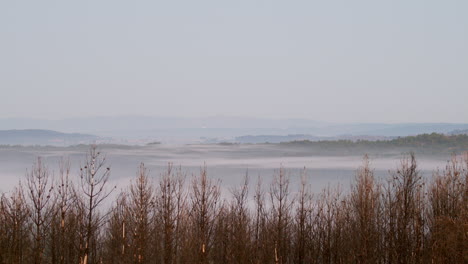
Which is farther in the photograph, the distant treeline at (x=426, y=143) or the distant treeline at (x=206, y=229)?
the distant treeline at (x=426, y=143)

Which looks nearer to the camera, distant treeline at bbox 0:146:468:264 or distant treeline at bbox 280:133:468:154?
distant treeline at bbox 0:146:468:264

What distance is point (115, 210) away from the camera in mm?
40219

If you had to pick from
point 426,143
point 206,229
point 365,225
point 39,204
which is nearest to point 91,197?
point 39,204

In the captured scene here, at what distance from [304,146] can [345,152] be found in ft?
42.8

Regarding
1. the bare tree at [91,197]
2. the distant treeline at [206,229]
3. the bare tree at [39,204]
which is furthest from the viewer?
the distant treeline at [206,229]

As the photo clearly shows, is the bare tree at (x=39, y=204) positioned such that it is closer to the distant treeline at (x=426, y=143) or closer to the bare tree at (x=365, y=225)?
the bare tree at (x=365, y=225)

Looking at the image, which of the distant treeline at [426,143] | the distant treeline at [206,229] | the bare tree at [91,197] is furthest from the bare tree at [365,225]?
the distant treeline at [426,143]

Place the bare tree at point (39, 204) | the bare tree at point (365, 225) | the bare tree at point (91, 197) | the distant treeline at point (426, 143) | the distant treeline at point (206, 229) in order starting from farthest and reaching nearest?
the distant treeline at point (426, 143) < the bare tree at point (365, 225) < the distant treeline at point (206, 229) < the bare tree at point (39, 204) < the bare tree at point (91, 197)

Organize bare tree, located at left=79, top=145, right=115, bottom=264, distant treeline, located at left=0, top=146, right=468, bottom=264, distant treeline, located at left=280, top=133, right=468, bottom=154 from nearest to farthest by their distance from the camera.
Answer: bare tree, located at left=79, top=145, right=115, bottom=264 < distant treeline, located at left=0, top=146, right=468, bottom=264 < distant treeline, located at left=280, top=133, right=468, bottom=154

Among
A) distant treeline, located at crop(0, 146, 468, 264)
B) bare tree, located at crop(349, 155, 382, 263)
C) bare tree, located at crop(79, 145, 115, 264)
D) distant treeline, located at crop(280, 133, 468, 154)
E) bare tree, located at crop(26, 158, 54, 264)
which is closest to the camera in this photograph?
bare tree, located at crop(79, 145, 115, 264)

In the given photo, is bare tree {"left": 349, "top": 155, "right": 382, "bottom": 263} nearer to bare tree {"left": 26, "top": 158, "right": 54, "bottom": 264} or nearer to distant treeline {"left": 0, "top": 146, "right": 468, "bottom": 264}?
distant treeline {"left": 0, "top": 146, "right": 468, "bottom": 264}

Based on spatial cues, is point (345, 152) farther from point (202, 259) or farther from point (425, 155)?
point (202, 259)

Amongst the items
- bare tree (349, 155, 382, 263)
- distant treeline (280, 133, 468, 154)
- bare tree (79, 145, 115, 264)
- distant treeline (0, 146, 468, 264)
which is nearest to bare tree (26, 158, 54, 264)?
distant treeline (0, 146, 468, 264)

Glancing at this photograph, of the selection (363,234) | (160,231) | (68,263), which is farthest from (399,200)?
(68,263)
